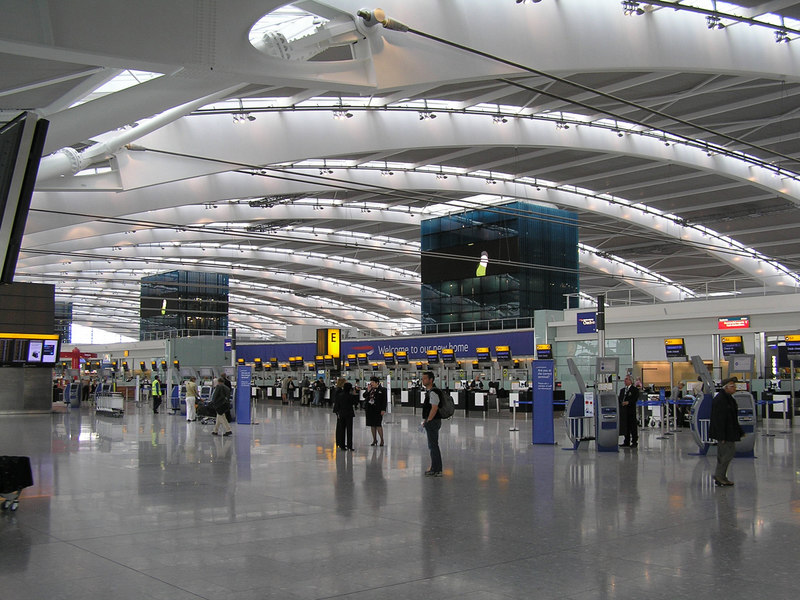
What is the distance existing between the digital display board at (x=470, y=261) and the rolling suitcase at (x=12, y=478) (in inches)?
1167

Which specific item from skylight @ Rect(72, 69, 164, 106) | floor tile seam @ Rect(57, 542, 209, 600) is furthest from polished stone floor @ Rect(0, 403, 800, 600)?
skylight @ Rect(72, 69, 164, 106)

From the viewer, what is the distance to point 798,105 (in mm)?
23516

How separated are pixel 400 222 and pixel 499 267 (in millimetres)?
5526

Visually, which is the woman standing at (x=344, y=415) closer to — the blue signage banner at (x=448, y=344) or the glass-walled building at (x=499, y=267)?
the blue signage banner at (x=448, y=344)

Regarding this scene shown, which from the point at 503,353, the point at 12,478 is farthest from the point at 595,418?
the point at 503,353

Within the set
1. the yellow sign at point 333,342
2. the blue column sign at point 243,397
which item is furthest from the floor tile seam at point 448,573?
the yellow sign at point 333,342

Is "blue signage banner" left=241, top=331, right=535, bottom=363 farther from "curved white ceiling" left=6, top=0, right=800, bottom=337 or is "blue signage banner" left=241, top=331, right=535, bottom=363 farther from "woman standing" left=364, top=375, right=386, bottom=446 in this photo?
"woman standing" left=364, top=375, right=386, bottom=446

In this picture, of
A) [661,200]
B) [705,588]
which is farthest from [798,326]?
[705,588]

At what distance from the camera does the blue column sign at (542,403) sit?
1780cm

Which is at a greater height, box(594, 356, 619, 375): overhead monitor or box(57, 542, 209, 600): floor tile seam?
box(594, 356, 619, 375): overhead monitor

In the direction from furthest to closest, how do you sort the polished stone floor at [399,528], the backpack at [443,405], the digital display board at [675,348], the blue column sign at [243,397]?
the digital display board at [675,348], the blue column sign at [243,397], the backpack at [443,405], the polished stone floor at [399,528]

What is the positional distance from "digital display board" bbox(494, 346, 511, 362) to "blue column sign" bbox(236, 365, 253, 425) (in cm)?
1339

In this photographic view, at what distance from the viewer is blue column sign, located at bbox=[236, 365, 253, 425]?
83.8 feet

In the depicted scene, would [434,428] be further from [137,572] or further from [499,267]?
[499,267]
